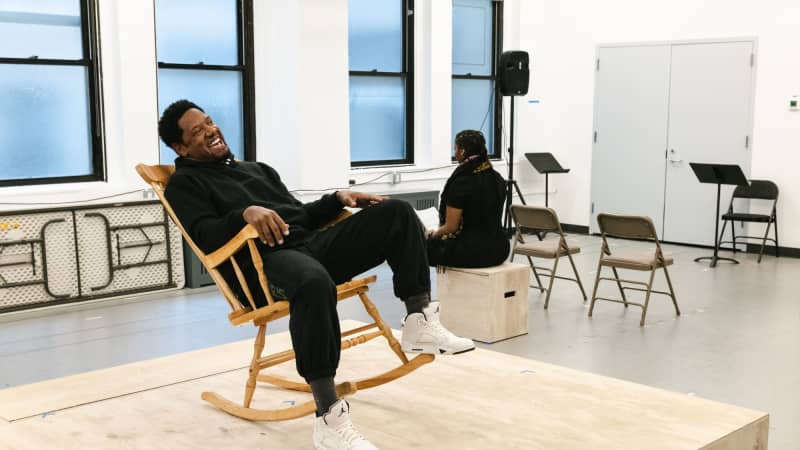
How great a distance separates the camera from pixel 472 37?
9477mm

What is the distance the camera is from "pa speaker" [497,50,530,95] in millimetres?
7417

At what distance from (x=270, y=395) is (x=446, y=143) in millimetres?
5844

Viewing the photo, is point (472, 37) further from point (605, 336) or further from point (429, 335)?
point (429, 335)

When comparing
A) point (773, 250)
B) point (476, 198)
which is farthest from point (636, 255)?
point (773, 250)

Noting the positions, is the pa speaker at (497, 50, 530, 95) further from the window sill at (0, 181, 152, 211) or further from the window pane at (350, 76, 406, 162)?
the window sill at (0, 181, 152, 211)

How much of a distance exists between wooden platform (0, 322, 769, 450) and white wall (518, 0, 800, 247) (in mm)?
5527

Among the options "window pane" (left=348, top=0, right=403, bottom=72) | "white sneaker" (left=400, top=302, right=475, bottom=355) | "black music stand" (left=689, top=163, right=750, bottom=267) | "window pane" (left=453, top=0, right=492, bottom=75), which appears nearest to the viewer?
"white sneaker" (left=400, top=302, right=475, bottom=355)

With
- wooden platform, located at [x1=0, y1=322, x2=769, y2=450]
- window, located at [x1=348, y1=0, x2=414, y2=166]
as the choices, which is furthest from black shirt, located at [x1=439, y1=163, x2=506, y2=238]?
window, located at [x1=348, y1=0, x2=414, y2=166]

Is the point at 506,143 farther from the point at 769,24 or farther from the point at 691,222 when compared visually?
the point at 769,24

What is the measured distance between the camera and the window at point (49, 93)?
627 cm

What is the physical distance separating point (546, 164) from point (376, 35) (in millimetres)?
2486

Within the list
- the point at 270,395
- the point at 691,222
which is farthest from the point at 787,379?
the point at 691,222

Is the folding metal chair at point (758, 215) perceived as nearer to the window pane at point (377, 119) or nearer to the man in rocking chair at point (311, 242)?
the window pane at point (377, 119)

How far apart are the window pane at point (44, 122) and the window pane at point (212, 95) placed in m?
0.65
